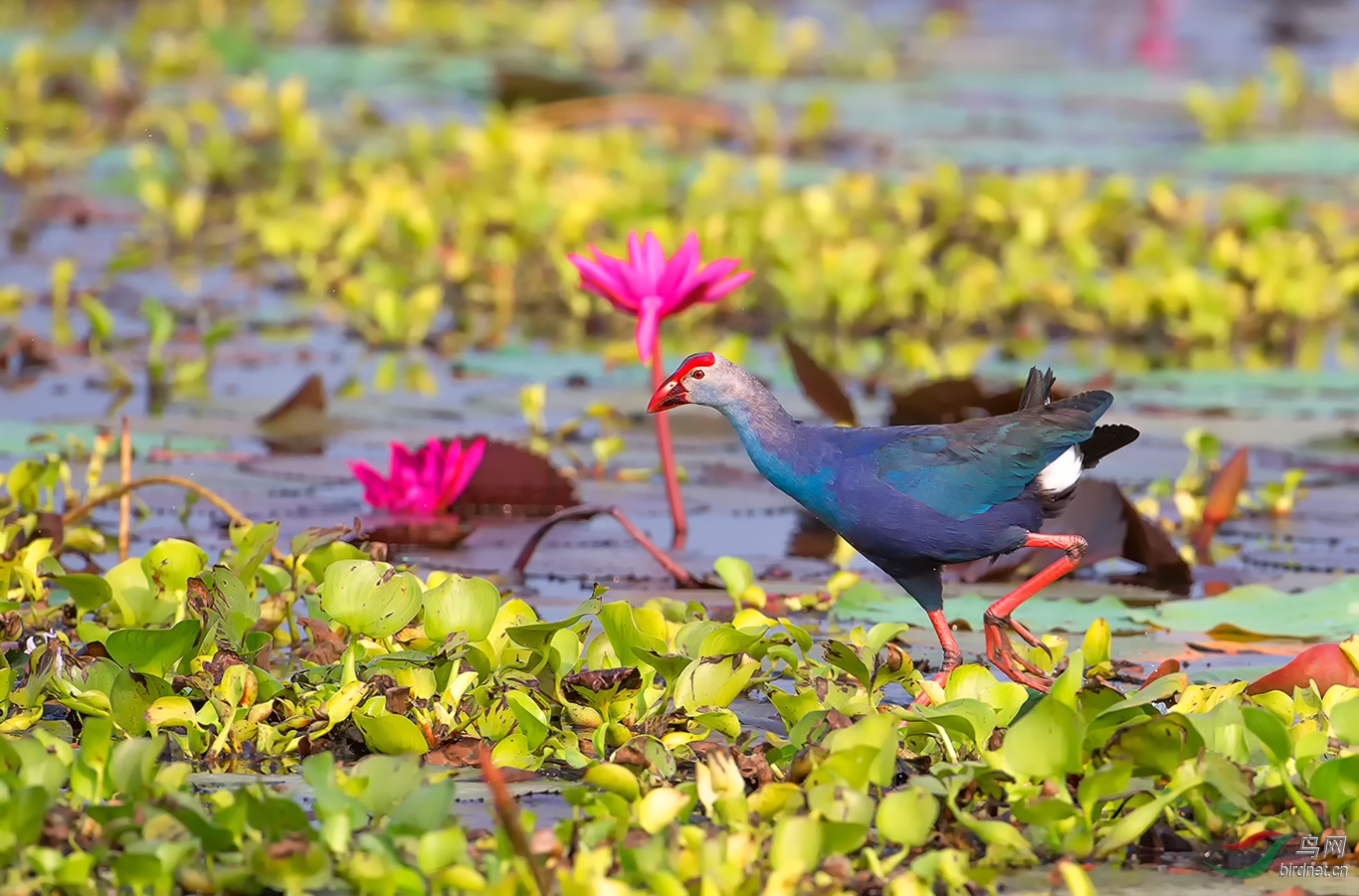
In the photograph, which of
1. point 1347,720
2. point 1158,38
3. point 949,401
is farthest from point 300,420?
point 1158,38

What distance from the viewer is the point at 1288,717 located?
288 centimetres

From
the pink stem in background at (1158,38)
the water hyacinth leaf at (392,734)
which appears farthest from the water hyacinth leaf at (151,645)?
the pink stem in background at (1158,38)

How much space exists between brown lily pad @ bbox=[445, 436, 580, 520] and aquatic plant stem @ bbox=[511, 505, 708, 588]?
44cm

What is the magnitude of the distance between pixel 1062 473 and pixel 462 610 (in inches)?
37.8

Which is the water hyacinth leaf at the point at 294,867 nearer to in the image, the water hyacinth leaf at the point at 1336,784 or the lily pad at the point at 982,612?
the water hyacinth leaf at the point at 1336,784

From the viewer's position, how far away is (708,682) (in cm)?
294

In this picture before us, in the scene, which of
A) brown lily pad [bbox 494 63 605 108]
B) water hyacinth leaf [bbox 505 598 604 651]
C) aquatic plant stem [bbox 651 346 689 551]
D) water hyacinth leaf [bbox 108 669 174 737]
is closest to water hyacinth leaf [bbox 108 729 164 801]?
water hyacinth leaf [bbox 108 669 174 737]

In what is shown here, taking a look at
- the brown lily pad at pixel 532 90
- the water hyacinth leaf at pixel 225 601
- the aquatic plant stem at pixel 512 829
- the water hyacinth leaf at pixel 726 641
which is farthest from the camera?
the brown lily pad at pixel 532 90

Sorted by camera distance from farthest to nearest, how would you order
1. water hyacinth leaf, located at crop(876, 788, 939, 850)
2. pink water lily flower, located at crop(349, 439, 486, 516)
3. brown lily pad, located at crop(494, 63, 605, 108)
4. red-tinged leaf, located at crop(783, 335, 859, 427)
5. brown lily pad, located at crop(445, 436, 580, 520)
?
brown lily pad, located at crop(494, 63, 605, 108) < red-tinged leaf, located at crop(783, 335, 859, 427) < brown lily pad, located at crop(445, 436, 580, 520) < pink water lily flower, located at crop(349, 439, 486, 516) < water hyacinth leaf, located at crop(876, 788, 939, 850)

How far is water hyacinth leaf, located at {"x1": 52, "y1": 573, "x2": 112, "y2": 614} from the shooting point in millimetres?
3227

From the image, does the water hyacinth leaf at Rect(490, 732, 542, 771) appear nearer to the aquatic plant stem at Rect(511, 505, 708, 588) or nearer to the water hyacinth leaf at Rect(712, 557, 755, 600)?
the water hyacinth leaf at Rect(712, 557, 755, 600)

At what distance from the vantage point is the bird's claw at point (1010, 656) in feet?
10.5

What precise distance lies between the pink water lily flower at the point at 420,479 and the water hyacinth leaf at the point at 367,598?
1049 millimetres

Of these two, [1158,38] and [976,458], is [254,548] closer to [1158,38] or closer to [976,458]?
[976,458]
